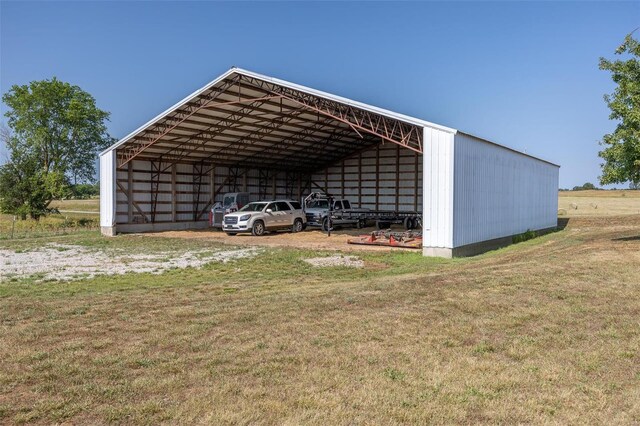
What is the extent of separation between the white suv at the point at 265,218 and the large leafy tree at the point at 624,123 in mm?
16047

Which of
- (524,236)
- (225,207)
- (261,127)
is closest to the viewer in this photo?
(524,236)

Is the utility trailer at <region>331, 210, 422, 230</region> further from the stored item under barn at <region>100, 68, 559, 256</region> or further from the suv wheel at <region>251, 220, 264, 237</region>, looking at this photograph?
the suv wheel at <region>251, 220, 264, 237</region>

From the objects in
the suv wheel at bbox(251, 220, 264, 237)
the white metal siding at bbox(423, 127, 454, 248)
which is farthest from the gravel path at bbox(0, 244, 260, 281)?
the suv wheel at bbox(251, 220, 264, 237)

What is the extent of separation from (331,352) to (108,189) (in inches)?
951

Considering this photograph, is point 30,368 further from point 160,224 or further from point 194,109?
point 160,224

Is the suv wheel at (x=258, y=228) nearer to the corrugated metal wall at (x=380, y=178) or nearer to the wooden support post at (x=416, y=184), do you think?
the corrugated metal wall at (x=380, y=178)

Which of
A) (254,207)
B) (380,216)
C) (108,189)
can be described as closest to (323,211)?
(380,216)

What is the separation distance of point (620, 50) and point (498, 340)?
14.9 meters

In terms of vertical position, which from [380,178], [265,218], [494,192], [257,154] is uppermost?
[257,154]

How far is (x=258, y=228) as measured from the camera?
2733 centimetres

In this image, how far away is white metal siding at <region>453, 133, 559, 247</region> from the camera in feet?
60.1

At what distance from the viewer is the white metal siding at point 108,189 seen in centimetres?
2708

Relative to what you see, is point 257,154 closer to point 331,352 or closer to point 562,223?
point 562,223

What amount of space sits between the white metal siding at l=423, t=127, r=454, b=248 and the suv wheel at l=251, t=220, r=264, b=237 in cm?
1143
